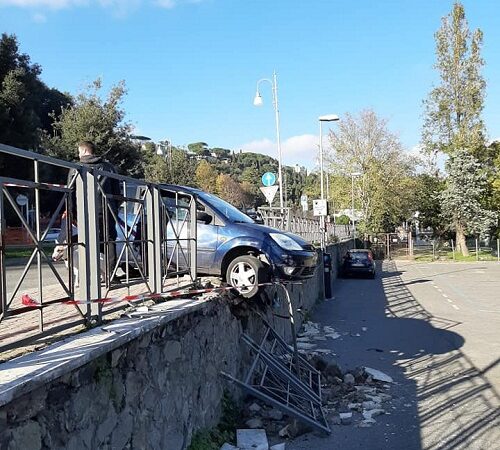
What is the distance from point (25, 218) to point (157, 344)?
168 cm

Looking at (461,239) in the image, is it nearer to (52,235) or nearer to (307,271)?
(307,271)

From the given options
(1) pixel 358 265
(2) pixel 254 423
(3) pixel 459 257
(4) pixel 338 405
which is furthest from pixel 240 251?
(3) pixel 459 257

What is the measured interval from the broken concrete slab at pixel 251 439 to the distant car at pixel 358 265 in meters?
25.5

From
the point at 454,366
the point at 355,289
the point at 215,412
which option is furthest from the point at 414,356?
the point at 355,289

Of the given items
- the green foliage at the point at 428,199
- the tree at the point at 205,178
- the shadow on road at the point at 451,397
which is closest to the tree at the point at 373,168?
the green foliage at the point at 428,199

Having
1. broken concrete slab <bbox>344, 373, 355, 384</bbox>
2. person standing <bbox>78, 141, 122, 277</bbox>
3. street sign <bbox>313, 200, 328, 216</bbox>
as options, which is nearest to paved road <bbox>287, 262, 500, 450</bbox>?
broken concrete slab <bbox>344, 373, 355, 384</bbox>

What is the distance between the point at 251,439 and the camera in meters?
6.17

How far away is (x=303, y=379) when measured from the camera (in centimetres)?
846

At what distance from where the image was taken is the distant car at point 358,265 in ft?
102

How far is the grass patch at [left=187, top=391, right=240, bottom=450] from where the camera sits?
551 cm

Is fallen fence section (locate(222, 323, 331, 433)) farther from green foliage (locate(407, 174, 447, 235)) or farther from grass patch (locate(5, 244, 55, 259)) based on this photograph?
green foliage (locate(407, 174, 447, 235))

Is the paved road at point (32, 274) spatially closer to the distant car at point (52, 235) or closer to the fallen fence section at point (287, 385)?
the distant car at point (52, 235)

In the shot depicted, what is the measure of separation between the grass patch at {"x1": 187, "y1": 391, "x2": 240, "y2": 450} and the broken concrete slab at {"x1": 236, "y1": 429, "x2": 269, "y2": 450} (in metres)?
0.11

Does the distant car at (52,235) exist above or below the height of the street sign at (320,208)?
below
